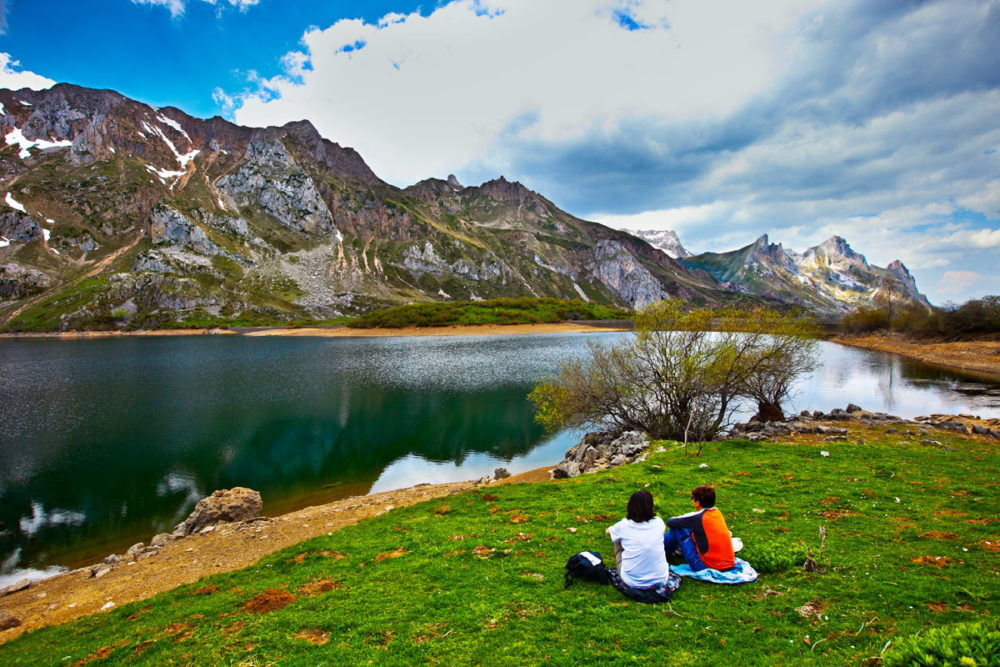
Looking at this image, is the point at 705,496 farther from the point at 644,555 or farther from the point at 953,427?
the point at 953,427

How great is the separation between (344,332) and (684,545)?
149 metres

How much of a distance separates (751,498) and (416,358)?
7147 centimetres

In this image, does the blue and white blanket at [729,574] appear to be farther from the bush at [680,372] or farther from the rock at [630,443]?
the bush at [680,372]

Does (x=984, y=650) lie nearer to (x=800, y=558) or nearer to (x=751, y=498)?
(x=800, y=558)

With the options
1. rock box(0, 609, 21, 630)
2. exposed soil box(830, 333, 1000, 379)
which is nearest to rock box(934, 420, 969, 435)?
rock box(0, 609, 21, 630)

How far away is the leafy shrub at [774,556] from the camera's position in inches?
348

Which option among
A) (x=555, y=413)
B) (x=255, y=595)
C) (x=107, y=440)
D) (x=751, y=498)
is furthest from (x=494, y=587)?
(x=107, y=440)

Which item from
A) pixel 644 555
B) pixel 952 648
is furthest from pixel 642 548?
pixel 952 648

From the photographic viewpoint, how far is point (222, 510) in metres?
20.1

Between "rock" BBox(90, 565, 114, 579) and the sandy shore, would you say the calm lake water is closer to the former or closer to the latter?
"rock" BBox(90, 565, 114, 579)

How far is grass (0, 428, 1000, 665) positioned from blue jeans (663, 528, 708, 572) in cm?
43

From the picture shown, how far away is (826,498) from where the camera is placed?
1326 centimetres

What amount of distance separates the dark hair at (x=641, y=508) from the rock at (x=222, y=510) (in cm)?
1950

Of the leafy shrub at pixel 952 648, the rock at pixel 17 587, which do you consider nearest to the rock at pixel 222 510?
the rock at pixel 17 587
